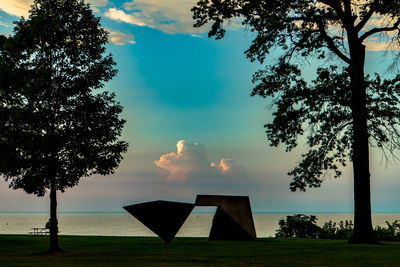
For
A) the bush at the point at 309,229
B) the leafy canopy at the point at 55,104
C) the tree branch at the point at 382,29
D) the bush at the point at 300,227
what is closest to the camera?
the leafy canopy at the point at 55,104

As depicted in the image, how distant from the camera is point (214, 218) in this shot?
94.5 feet

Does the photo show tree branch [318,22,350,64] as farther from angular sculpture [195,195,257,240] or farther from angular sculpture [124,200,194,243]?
angular sculpture [124,200,194,243]

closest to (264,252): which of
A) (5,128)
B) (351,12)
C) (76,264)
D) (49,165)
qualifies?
(76,264)

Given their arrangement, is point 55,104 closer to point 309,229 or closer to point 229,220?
point 229,220

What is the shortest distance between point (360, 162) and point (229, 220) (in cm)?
861

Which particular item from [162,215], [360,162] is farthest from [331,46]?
[162,215]

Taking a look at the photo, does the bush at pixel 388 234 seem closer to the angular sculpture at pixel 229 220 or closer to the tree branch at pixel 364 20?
the angular sculpture at pixel 229 220

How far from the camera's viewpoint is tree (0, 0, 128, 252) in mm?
21938

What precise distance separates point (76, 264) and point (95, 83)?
1021 centimetres

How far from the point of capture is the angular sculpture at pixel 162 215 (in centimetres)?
2681

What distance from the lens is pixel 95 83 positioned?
2347cm

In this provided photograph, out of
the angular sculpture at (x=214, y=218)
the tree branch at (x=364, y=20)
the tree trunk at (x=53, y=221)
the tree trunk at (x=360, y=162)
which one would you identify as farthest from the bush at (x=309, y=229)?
the tree trunk at (x=53, y=221)

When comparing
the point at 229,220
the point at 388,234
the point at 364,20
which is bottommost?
the point at 388,234

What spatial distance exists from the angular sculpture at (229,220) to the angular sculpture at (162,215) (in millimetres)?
1553
